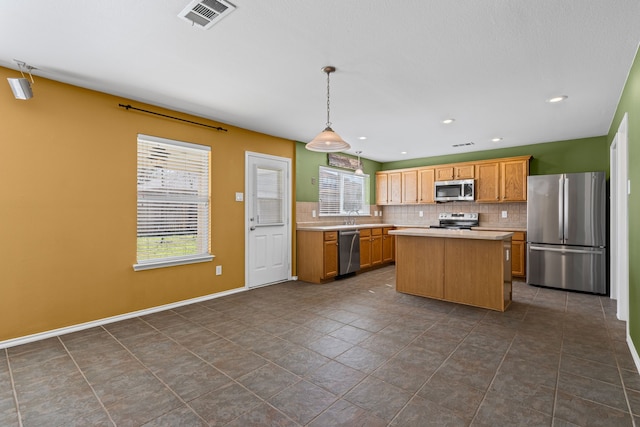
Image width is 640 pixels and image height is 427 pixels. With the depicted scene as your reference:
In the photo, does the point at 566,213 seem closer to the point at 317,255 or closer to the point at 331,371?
the point at 317,255

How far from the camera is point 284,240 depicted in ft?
17.7

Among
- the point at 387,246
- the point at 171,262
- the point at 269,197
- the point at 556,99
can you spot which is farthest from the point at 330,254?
the point at 556,99

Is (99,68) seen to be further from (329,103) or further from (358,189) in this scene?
(358,189)

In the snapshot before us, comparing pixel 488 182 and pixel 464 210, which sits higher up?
pixel 488 182

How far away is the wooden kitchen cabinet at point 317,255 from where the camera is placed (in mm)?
5207

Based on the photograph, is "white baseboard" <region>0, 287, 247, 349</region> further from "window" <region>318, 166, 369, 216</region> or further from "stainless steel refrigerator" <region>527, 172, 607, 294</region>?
"stainless steel refrigerator" <region>527, 172, 607, 294</region>

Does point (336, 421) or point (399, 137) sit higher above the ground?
point (399, 137)

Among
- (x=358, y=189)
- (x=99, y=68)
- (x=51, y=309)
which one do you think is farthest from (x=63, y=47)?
(x=358, y=189)

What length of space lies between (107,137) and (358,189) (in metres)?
5.07

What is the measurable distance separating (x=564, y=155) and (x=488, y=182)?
1262 millimetres

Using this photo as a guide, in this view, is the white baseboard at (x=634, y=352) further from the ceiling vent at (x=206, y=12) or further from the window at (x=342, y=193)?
the window at (x=342, y=193)

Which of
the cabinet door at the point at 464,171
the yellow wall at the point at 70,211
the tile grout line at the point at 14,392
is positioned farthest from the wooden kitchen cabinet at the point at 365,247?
the tile grout line at the point at 14,392

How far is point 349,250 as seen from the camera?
5691mm

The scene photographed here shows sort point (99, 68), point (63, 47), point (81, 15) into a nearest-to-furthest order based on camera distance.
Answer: point (81, 15), point (63, 47), point (99, 68)
